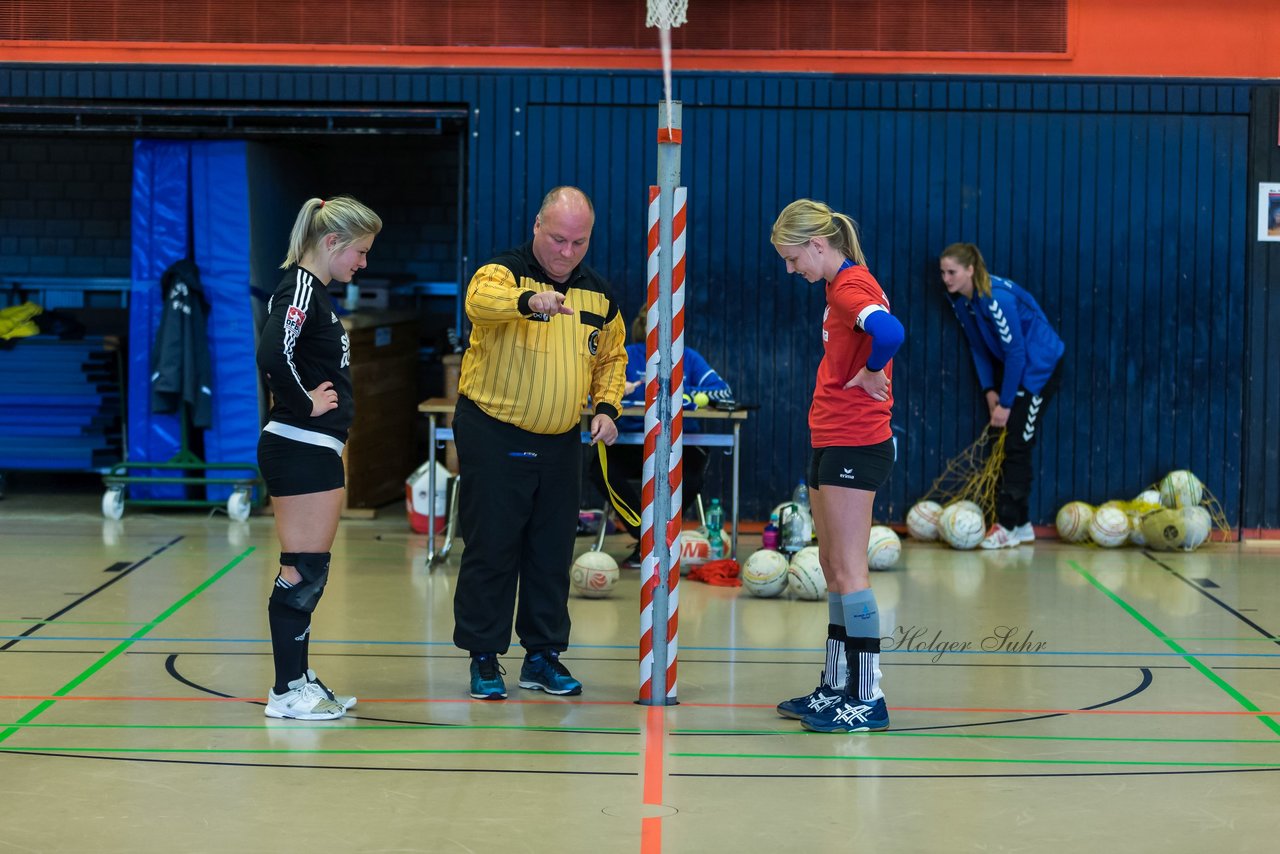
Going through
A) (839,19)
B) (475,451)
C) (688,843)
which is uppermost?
(839,19)

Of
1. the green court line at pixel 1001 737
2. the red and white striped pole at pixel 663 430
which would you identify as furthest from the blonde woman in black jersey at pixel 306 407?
the green court line at pixel 1001 737

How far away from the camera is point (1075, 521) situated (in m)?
10.4

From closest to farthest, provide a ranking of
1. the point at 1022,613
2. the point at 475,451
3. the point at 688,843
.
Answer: the point at 688,843
the point at 475,451
the point at 1022,613

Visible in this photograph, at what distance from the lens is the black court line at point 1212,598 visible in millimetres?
7777

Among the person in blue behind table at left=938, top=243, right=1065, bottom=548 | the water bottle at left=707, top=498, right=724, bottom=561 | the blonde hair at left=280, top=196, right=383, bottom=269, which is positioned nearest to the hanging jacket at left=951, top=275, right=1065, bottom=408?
the person in blue behind table at left=938, top=243, right=1065, bottom=548

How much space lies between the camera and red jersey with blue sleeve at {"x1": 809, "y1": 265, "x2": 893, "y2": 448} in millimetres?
5648

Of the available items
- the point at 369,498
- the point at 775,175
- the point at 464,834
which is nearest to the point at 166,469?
A: the point at 369,498

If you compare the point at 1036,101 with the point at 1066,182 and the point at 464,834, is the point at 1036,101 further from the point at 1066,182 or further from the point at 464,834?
the point at 464,834

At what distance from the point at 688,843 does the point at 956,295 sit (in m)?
6.54

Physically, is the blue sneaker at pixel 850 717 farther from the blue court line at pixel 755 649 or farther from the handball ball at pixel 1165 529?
the handball ball at pixel 1165 529

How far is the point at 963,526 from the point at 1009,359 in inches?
44.7

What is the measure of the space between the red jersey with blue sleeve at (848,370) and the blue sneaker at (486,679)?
5.32 feet

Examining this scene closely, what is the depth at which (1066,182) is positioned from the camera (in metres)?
10.7

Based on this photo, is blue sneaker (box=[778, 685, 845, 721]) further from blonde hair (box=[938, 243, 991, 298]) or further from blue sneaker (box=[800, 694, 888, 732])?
blonde hair (box=[938, 243, 991, 298])
